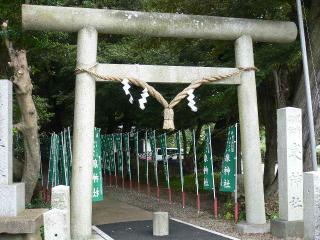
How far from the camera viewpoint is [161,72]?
892 cm

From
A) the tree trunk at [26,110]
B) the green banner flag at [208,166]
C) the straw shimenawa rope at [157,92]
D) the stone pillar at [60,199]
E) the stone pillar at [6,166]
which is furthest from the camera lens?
the green banner flag at [208,166]

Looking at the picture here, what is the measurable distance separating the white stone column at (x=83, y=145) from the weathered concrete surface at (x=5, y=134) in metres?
1.30

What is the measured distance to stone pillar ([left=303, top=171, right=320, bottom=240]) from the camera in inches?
265

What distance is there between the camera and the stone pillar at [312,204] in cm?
674

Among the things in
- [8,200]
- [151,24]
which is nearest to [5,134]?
[8,200]

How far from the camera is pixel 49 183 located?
1716 centimetres

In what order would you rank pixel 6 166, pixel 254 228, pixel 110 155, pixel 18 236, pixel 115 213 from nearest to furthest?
pixel 18 236, pixel 6 166, pixel 254 228, pixel 115 213, pixel 110 155

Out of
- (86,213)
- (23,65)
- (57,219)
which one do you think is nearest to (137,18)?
(23,65)

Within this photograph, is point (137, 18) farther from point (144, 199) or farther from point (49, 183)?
point (49, 183)

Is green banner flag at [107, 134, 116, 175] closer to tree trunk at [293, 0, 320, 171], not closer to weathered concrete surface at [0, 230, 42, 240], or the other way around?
tree trunk at [293, 0, 320, 171]

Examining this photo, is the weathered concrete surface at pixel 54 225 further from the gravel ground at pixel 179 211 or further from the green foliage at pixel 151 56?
the green foliage at pixel 151 56

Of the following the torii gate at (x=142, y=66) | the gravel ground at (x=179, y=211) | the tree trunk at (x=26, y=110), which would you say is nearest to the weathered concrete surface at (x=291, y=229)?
the gravel ground at (x=179, y=211)

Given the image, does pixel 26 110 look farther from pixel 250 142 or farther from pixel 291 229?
pixel 291 229

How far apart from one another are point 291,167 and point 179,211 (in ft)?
15.3
